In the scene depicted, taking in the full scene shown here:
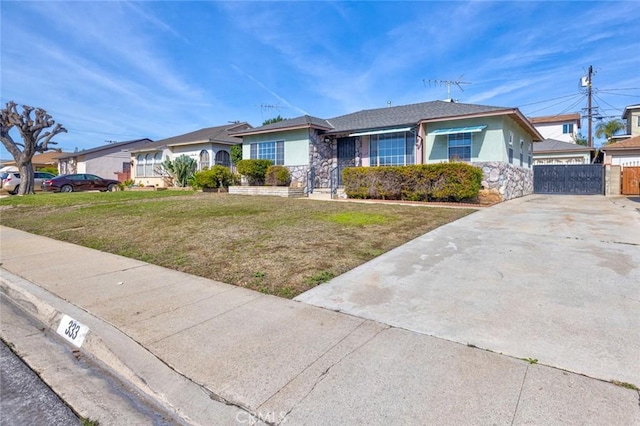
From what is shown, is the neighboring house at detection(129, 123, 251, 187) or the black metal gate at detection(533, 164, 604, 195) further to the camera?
the neighboring house at detection(129, 123, 251, 187)

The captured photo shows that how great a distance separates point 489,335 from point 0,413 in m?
3.86

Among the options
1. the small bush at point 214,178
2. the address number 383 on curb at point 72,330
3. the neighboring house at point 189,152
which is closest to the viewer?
the address number 383 on curb at point 72,330

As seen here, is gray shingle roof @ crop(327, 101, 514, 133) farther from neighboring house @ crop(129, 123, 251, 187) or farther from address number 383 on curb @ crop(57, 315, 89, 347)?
address number 383 on curb @ crop(57, 315, 89, 347)

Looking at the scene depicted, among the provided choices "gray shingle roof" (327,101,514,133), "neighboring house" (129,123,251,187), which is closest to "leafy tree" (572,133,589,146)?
"gray shingle roof" (327,101,514,133)

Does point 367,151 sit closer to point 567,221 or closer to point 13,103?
point 567,221

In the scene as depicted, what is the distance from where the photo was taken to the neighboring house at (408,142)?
14797 mm

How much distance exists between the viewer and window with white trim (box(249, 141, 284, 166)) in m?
19.7

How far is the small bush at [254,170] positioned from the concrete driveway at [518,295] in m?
13.2

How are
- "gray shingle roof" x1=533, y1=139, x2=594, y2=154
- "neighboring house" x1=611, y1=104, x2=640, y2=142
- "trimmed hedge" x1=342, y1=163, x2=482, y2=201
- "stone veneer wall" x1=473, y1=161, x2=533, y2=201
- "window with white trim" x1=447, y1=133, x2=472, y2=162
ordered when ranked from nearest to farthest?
"trimmed hedge" x1=342, y1=163, x2=482, y2=201 < "stone veneer wall" x1=473, y1=161, x2=533, y2=201 < "window with white trim" x1=447, y1=133, x2=472, y2=162 < "gray shingle roof" x1=533, y1=139, x2=594, y2=154 < "neighboring house" x1=611, y1=104, x2=640, y2=142

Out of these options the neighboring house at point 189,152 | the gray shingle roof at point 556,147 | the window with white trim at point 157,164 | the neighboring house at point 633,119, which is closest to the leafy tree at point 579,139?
the neighboring house at point 633,119

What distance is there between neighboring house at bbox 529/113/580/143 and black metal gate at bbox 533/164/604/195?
2107 cm

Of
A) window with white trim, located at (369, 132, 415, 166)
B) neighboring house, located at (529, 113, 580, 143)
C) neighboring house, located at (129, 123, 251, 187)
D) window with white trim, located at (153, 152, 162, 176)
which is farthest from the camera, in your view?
neighboring house, located at (529, 113, 580, 143)

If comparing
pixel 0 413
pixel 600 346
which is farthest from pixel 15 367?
pixel 600 346

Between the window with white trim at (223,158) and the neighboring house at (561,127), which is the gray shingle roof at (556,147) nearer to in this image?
the neighboring house at (561,127)
